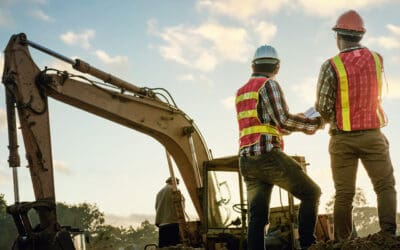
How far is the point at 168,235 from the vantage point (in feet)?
32.0

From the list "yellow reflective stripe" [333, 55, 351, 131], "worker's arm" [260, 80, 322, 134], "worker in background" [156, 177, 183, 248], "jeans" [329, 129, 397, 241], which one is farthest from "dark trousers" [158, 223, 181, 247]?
"yellow reflective stripe" [333, 55, 351, 131]

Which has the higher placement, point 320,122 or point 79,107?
point 79,107

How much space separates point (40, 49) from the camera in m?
9.11

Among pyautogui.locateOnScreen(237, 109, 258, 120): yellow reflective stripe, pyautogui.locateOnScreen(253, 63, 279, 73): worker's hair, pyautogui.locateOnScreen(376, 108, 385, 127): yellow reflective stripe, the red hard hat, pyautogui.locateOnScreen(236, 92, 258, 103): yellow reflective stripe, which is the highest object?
the red hard hat

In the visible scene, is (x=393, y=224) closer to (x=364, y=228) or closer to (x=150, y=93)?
(x=150, y=93)

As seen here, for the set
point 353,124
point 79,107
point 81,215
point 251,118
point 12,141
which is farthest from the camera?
point 81,215

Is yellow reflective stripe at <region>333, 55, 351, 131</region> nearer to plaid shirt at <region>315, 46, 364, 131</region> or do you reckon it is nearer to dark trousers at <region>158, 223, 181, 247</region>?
plaid shirt at <region>315, 46, 364, 131</region>

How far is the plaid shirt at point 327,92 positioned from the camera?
5082mm

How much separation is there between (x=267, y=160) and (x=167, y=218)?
16.8 ft

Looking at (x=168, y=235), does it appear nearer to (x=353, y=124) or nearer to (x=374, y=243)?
(x=353, y=124)

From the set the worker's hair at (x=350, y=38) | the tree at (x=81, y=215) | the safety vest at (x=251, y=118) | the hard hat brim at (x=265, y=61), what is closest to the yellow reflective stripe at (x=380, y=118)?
the worker's hair at (x=350, y=38)

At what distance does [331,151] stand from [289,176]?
17.7 inches

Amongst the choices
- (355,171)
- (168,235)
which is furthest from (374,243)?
(168,235)

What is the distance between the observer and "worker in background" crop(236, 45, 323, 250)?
17.4 feet
